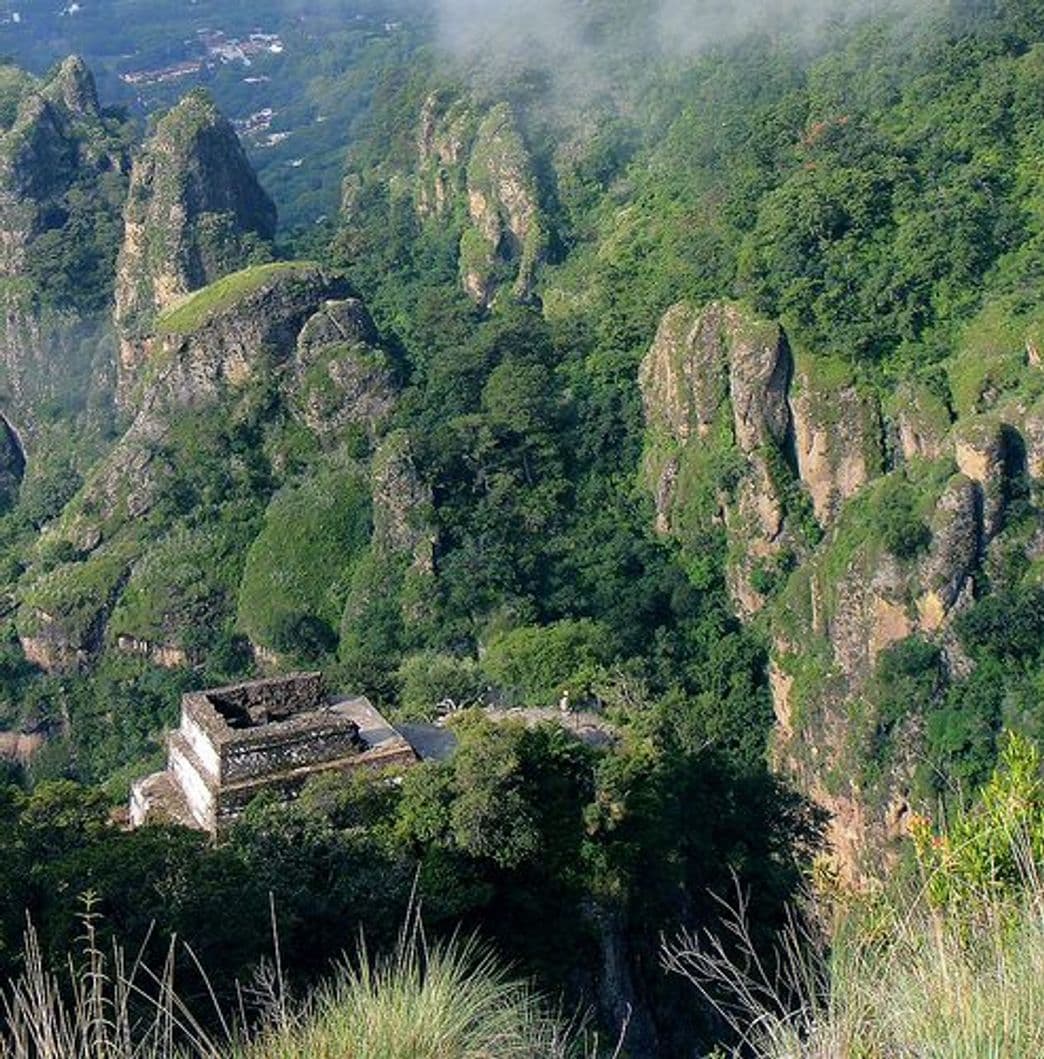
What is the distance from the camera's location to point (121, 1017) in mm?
6418

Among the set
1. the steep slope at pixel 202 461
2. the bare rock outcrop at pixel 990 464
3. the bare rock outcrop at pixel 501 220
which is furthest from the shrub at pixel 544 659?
the bare rock outcrop at pixel 501 220

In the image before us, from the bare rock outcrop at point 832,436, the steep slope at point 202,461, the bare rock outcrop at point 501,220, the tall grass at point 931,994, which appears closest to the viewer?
the tall grass at point 931,994

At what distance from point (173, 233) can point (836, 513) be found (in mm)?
25204

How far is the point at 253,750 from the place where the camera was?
666 inches

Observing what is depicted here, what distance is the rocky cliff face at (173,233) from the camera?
162 feet

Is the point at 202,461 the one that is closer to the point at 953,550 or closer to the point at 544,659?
the point at 544,659

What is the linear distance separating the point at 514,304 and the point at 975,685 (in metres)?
27.1

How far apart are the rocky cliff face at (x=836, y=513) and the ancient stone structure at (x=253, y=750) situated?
1294 cm

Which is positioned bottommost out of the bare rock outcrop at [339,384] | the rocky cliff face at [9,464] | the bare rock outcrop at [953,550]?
the bare rock outcrop at [953,550]

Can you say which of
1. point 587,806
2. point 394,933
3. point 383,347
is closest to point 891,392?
point 383,347

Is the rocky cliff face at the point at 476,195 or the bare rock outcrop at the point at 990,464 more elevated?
the rocky cliff face at the point at 476,195

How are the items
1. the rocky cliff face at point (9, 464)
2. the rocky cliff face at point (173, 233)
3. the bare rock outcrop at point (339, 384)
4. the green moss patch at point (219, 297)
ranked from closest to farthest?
the bare rock outcrop at point (339, 384) < the green moss patch at point (219, 297) < the rocky cliff face at point (9, 464) < the rocky cliff face at point (173, 233)

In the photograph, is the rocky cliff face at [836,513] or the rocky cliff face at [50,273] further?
the rocky cliff face at [50,273]

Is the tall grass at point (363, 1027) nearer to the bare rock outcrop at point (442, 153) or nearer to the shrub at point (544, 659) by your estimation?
the shrub at point (544, 659)
